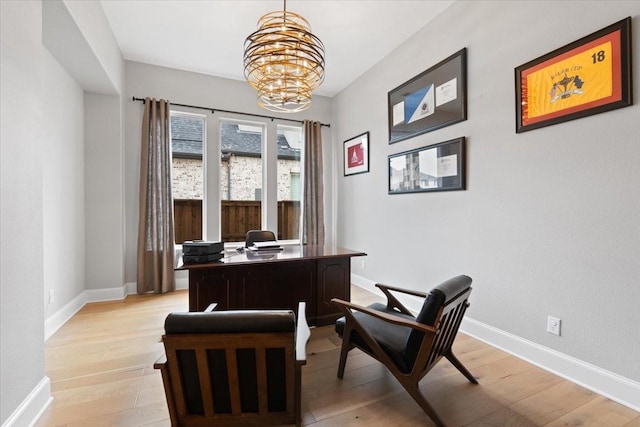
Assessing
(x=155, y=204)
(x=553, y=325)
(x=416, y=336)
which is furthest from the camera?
(x=155, y=204)

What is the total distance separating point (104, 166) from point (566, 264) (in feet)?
15.6

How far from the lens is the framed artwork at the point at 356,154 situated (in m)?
4.22

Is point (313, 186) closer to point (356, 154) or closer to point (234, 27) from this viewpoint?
point (356, 154)

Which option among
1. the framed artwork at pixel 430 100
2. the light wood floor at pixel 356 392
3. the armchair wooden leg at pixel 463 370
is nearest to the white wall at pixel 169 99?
the light wood floor at pixel 356 392

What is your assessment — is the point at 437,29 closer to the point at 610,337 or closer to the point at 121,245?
the point at 610,337

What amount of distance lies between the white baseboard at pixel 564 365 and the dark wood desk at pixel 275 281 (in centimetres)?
129

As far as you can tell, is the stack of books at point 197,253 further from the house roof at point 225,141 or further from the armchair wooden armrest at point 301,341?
the house roof at point 225,141

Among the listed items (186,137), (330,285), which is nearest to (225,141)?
(186,137)

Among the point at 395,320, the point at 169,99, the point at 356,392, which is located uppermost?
the point at 169,99

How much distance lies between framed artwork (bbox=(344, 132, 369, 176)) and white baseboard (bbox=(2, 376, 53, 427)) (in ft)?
12.4

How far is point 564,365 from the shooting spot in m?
2.01

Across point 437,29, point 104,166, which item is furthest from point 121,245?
point 437,29

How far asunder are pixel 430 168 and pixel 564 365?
195 cm

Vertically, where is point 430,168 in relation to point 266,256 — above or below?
above
